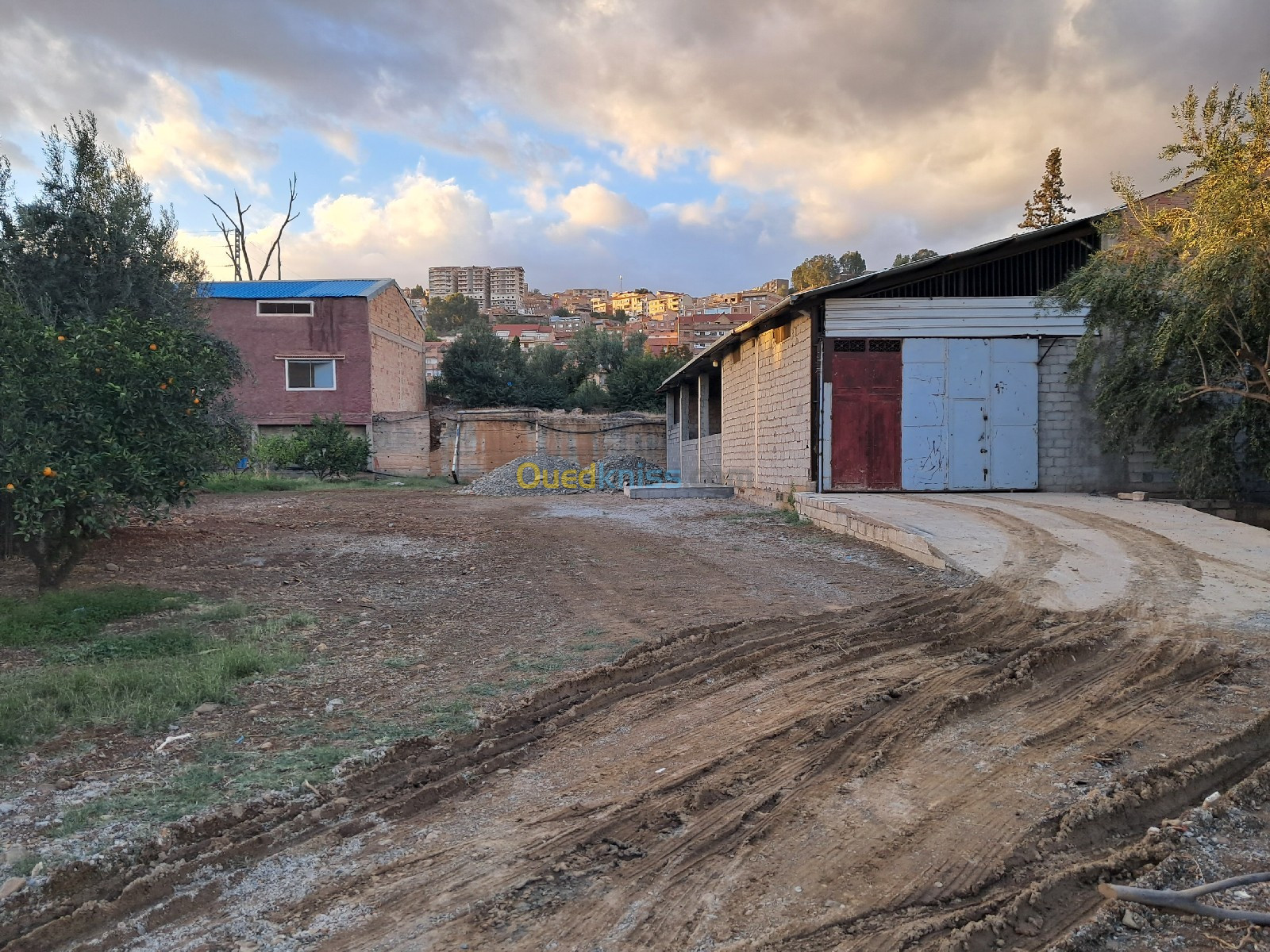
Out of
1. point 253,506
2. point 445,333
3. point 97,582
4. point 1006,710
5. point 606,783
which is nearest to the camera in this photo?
point 606,783

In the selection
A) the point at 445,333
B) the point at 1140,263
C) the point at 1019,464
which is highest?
the point at 445,333

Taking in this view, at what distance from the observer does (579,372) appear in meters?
42.2

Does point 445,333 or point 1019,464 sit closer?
point 1019,464

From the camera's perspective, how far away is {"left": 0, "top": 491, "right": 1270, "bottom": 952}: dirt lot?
95.2 inches

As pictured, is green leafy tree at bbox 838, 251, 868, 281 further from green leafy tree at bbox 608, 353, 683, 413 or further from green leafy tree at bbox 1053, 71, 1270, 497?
green leafy tree at bbox 1053, 71, 1270, 497

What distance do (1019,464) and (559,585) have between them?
30.9 ft

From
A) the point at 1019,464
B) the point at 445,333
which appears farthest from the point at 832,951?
the point at 445,333

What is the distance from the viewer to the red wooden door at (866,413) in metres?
14.1

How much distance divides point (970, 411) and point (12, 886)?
13.9m

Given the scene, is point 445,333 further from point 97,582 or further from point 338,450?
point 97,582

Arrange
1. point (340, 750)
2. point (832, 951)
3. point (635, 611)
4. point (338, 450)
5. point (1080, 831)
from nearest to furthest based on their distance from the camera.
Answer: point (832, 951) < point (1080, 831) < point (340, 750) < point (635, 611) < point (338, 450)

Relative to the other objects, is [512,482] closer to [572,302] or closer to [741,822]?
[741,822]

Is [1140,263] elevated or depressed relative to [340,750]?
elevated

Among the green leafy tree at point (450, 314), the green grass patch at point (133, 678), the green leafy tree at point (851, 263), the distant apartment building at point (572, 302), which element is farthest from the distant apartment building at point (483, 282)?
the green grass patch at point (133, 678)
